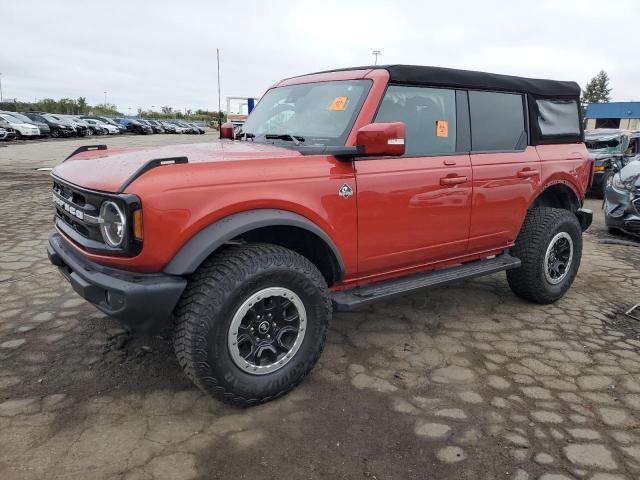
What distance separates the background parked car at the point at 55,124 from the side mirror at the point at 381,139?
32.4 m

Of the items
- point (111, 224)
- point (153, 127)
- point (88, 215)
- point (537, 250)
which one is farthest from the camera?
point (153, 127)

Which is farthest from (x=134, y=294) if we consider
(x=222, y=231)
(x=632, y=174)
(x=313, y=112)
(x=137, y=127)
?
(x=137, y=127)

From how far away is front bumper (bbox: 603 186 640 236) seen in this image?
23.4 ft

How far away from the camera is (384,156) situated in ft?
10.2

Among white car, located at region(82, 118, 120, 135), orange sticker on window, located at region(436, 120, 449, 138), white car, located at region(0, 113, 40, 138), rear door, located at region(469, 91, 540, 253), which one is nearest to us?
orange sticker on window, located at region(436, 120, 449, 138)

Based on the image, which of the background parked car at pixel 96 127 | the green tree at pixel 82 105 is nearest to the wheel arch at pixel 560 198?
the background parked car at pixel 96 127

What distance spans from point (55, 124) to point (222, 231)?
32566 millimetres

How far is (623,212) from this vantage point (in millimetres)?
7254

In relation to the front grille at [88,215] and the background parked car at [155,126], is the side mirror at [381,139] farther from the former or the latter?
the background parked car at [155,126]

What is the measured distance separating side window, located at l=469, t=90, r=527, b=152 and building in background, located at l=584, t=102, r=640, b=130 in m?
49.6

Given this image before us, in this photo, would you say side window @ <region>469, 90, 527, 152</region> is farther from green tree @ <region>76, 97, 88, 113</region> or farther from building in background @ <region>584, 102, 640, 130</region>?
green tree @ <region>76, 97, 88, 113</region>

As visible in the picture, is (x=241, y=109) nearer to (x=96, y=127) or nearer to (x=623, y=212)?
(x=623, y=212)

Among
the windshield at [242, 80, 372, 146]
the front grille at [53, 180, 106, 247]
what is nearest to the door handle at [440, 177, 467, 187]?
the windshield at [242, 80, 372, 146]

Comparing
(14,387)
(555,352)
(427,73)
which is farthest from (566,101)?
(14,387)
